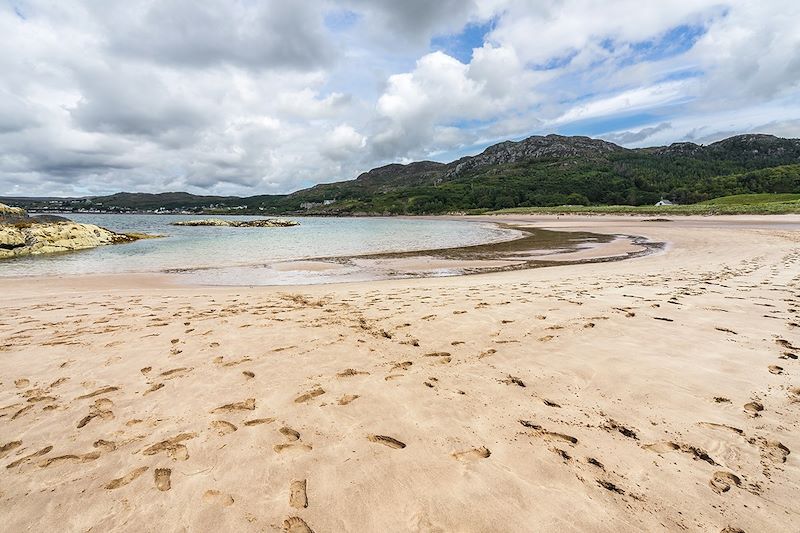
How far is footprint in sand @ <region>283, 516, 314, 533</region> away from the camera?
2.72 metres

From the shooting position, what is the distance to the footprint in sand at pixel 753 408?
4121mm

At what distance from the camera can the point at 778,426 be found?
3838 millimetres

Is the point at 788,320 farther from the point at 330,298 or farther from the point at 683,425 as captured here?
the point at 330,298

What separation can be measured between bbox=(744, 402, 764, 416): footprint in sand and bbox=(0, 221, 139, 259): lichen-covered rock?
41.4 metres

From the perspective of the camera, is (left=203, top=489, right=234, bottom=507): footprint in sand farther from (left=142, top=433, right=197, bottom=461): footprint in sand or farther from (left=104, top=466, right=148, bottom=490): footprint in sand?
(left=104, top=466, right=148, bottom=490): footprint in sand

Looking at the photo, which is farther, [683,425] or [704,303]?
[704,303]

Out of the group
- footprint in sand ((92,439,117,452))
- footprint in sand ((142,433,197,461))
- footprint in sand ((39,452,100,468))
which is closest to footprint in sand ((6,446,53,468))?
footprint in sand ((39,452,100,468))

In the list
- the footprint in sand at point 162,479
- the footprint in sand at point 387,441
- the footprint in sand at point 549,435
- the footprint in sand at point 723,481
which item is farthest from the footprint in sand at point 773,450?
the footprint in sand at point 162,479

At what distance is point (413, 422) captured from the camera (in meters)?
4.16

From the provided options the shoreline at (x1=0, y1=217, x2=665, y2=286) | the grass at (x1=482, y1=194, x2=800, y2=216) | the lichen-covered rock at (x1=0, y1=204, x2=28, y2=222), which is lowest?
the shoreline at (x1=0, y1=217, x2=665, y2=286)

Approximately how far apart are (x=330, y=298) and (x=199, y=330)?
4409 millimetres

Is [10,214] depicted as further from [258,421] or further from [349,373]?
[258,421]

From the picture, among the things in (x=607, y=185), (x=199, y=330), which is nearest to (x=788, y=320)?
(x=199, y=330)

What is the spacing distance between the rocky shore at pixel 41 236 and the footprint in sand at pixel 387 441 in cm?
3815
